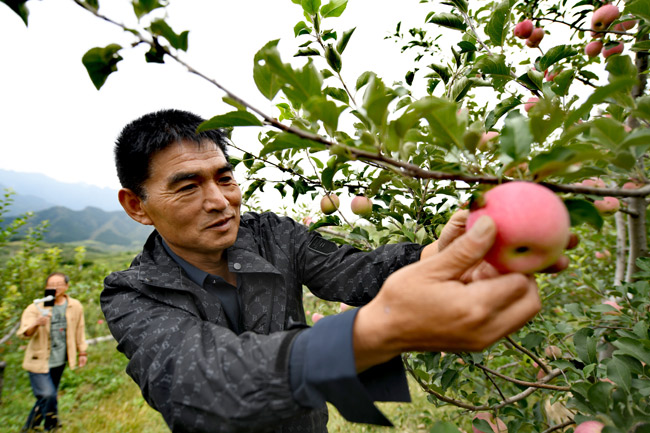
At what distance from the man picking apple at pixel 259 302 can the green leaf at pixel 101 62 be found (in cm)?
58

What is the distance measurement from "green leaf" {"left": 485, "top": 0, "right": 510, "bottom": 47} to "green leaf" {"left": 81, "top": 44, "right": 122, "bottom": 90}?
50.0 inches

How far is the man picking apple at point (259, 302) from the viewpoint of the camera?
62 centimetres

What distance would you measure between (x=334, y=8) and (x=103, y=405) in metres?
4.76

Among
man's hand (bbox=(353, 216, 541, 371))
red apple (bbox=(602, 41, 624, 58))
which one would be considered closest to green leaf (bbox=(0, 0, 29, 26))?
man's hand (bbox=(353, 216, 541, 371))

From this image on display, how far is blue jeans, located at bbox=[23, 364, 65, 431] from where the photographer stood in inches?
141

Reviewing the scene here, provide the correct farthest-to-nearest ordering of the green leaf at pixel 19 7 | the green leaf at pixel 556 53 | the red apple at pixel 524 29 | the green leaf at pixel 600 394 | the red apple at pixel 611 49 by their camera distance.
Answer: the red apple at pixel 524 29 < the red apple at pixel 611 49 < the green leaf at pixel 556 53 < the green leaf at pixel 600 394 < the green leaf at pixel 19 7

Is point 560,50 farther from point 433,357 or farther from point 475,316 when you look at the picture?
point 433,357

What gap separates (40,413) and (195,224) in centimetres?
386

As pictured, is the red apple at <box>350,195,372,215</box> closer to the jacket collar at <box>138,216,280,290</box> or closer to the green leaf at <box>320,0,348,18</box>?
the jacket collar at <box>138,216,280,290</box>

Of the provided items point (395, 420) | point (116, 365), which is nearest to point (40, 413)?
point (116, 365)

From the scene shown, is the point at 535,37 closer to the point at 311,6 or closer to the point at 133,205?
the point at 311,6

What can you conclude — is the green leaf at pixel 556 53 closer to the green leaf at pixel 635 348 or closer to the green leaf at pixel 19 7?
the green leaf at pixel 635 348

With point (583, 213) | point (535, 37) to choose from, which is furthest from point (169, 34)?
point (535, 37)

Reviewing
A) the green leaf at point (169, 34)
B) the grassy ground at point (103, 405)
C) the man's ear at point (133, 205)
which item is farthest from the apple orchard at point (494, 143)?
the grassy ground at point (103, 405)
